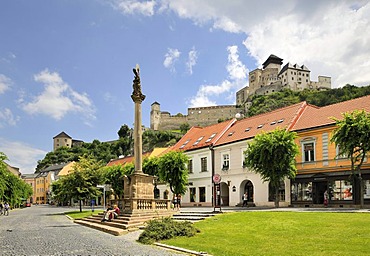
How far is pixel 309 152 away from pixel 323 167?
1.81 meters

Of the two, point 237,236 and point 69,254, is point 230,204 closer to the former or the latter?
point 237,236

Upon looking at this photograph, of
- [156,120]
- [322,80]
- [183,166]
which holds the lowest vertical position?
[183,166]

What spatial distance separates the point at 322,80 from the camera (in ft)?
511

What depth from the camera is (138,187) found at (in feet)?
82.2

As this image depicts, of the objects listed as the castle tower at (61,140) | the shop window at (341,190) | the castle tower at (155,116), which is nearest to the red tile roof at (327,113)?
the shop window at (341,190)

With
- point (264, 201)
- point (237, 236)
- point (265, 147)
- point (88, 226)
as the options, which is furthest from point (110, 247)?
point (264, 201)

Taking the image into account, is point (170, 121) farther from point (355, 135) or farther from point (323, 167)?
point (355, 135)

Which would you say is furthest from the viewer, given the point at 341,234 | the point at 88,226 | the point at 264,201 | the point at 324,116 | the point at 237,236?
the point at 264,201

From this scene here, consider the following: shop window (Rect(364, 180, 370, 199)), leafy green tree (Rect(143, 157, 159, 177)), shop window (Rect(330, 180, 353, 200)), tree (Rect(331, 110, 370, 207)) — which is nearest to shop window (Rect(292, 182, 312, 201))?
shop window (Rect(330, 180, 353, 200))

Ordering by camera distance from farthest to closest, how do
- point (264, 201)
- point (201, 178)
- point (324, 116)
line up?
point (201, 178), point (264, 201), point (324, 116)

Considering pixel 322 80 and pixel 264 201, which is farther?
pixel 322 80

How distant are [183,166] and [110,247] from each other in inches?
1015

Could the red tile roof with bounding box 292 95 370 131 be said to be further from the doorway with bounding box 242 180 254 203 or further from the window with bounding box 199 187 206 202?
the window with bounding box 199 187 206 202

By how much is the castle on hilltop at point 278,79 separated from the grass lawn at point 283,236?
454 ft
